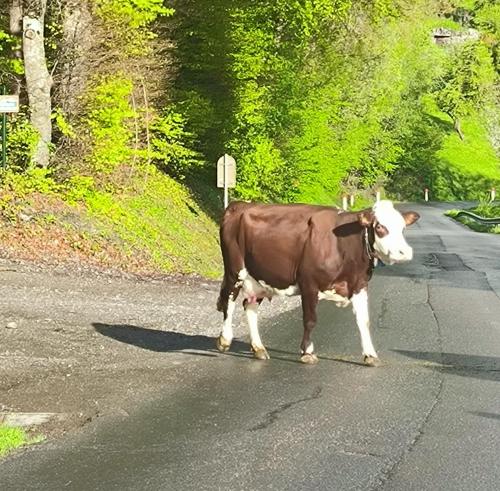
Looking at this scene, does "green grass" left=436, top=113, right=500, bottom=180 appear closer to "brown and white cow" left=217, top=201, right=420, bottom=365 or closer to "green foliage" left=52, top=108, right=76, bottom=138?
"green foliage" left=52, top=108, right=76, bottom=138

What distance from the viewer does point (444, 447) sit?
7.29 metres

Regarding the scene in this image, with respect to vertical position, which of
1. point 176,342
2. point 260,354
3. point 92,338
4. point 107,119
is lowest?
point 176,342

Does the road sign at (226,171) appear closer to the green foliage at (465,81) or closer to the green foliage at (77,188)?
the green foliage at (77,188)

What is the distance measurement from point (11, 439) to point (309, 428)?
2.24 m

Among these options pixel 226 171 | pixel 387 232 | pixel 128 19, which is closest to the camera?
pixel 387 232

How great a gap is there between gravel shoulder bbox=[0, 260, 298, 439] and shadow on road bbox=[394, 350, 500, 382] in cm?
214

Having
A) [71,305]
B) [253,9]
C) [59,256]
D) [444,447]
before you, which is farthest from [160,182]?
[444,447]

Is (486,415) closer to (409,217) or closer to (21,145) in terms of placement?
(409,217)

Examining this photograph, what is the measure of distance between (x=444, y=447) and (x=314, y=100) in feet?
94.9

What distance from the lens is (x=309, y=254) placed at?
1084 cm

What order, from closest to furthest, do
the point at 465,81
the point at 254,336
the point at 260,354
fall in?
the point at 260,354 < the point at 254,336 < the point at 465,81

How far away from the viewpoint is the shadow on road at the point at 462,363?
34.0 ft

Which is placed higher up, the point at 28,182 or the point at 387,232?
the point at 387,232

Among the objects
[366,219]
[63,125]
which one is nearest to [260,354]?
[366,219]
